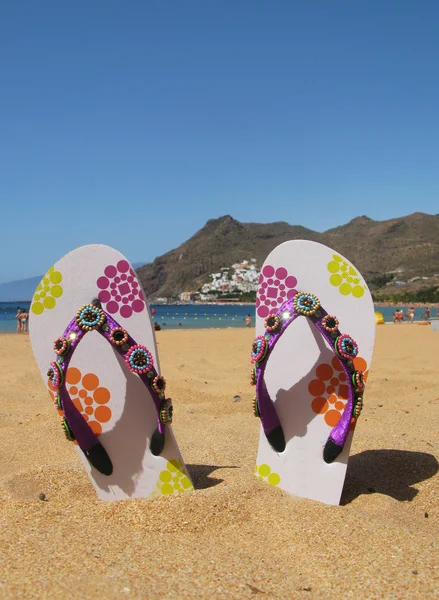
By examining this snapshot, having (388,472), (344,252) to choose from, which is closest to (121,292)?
(388,472)

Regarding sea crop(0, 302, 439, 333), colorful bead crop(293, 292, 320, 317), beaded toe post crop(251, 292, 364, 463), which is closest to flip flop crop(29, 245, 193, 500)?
beaded toe post crop(251, 292, 364, 463)

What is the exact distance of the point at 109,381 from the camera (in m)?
4.44

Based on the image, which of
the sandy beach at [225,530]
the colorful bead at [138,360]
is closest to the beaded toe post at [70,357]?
the colorful bead at [138,360]

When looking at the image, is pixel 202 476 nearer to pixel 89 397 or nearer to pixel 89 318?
pixel 89 397

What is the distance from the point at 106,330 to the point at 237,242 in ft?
621

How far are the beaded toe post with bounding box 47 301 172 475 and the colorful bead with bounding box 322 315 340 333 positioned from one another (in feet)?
4.46

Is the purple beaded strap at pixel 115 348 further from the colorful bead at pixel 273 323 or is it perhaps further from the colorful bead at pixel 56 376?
the colorful bead at pixel 273 323

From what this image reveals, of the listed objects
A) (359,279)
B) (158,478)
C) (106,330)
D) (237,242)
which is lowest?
(158,478)

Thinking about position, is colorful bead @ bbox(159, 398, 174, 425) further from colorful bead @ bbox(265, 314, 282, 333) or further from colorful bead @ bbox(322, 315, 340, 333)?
colorful bead @ bbox(322, 315, 340, 333)

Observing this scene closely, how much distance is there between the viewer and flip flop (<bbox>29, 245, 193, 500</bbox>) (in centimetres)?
433

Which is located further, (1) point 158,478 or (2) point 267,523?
(1) point 158,478

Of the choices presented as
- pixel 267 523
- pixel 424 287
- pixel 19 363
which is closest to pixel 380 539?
pixel 267 523

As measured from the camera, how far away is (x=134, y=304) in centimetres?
439

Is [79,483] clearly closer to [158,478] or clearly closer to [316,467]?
[158,478]
